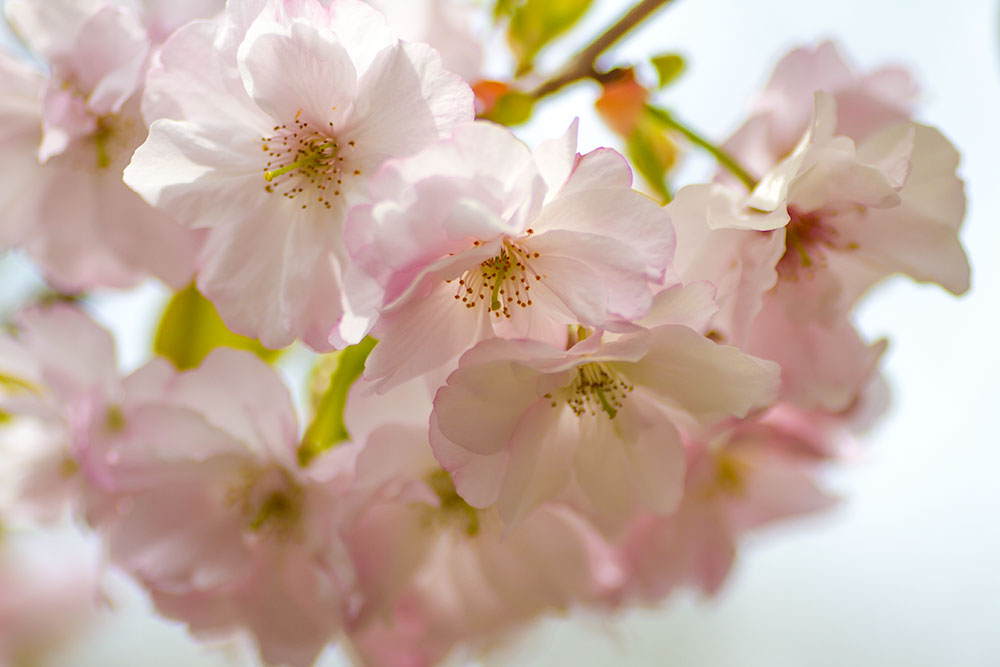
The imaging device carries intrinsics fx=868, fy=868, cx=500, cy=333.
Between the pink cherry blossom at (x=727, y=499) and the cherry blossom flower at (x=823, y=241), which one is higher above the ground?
the cherry blossom flower at (x=823, y=241)

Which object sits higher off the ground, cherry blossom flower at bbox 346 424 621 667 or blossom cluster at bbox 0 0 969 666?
blossom cluster at bbox 0 0 969 666

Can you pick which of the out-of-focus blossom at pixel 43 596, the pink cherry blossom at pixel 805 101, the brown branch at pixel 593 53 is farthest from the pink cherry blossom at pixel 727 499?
the out-of-focus blossom at pixel 43 596

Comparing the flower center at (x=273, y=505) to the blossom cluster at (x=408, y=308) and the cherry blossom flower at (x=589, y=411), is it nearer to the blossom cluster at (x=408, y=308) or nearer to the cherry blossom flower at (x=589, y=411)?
the blossom cluster at (x=408, y=308)

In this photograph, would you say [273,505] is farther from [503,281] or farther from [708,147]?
[708,147]

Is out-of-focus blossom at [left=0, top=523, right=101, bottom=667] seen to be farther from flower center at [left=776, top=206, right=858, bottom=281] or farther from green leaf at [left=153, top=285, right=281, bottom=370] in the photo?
flower center at [left=776, top=206, right=858, bottom=281]

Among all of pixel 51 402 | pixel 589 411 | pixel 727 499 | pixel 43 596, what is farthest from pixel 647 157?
pixel 43 596

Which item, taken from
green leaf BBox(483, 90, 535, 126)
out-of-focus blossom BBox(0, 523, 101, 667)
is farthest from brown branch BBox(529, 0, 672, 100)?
out-of-focus blossom BBox(0, 523, 101, 667)

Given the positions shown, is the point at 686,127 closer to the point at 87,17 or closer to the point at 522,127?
the point at 522,127
